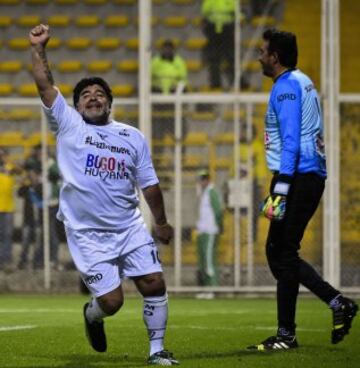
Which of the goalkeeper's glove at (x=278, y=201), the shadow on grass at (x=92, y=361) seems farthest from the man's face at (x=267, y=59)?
the shadow on grass at (x=92, y=361)

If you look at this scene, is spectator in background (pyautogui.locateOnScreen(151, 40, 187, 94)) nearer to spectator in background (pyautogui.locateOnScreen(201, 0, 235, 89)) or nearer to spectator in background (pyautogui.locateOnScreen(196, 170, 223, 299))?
spectator in background (pyautogui.locateOnScreen(201, 0, 235, 89))

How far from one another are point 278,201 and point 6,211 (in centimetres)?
1048

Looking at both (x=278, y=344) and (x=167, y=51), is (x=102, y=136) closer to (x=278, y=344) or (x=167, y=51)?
(x=278, y=344)

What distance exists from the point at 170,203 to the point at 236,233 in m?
1.01

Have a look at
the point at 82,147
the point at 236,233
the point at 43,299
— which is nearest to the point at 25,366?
the point at 82,147

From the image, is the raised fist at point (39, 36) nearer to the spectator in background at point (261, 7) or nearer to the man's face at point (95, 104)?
the man's face at point (95, 104)

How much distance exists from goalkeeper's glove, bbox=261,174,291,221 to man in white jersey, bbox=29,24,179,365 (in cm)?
89

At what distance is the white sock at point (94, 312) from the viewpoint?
928 cm

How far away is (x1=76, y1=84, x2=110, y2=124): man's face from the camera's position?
9.20 m

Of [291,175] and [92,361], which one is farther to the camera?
[291,175]

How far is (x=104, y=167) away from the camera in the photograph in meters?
9.08

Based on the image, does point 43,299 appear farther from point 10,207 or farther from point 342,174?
point 342,174

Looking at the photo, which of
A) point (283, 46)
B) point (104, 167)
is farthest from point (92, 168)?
point (283, 46)

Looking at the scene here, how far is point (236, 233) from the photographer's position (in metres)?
19.1
